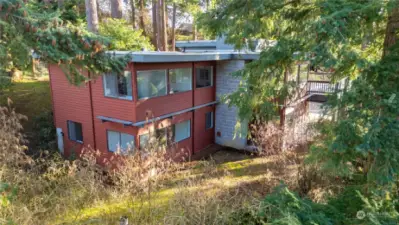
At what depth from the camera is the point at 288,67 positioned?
6840mm

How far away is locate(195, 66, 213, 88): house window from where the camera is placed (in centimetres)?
1258

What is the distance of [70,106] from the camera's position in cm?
1144

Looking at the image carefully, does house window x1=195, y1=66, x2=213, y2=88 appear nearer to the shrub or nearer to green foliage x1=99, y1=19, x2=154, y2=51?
green foliage x1=99, y1=19, x2=154, y2=51

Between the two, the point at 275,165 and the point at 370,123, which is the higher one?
the point at 370,123

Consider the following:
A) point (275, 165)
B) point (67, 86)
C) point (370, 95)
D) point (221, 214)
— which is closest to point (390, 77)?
point (370, 95)

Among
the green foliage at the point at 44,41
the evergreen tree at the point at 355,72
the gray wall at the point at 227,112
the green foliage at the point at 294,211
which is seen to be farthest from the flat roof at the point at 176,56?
the green foliage at the point at 294,211

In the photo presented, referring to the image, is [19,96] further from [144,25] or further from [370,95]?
[370,95]

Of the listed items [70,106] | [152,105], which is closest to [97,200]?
[152,105]

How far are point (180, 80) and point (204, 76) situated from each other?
1.93m

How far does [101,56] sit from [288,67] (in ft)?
15.1

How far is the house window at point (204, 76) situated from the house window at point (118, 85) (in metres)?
3.87

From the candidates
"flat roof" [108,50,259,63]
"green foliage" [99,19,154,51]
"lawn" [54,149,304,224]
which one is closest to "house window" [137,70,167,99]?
"flat roof" [108,50,259,63]

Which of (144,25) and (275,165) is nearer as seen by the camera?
(275,165)

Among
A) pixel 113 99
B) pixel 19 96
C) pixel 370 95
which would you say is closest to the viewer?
pixel 370 95
